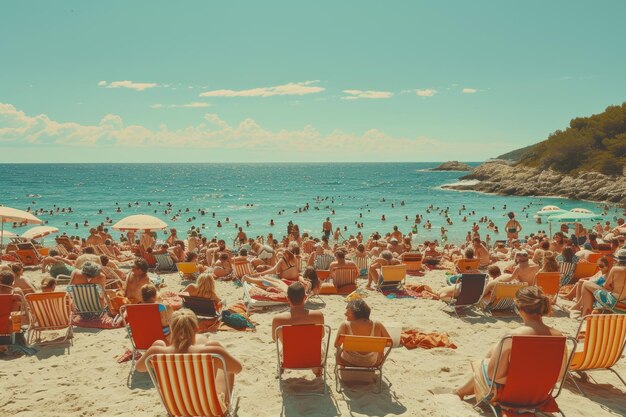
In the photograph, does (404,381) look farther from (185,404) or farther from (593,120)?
(593,120)

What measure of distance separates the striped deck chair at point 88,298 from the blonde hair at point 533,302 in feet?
21.0

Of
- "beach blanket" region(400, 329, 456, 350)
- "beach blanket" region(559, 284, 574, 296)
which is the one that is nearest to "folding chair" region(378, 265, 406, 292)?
"beach blanket" region(400, 329, 456, 350)

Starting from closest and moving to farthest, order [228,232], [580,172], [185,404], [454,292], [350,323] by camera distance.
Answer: [185,404] → [350,323] → [454,292] → [228,232] → [580,172]

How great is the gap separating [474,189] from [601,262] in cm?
6832

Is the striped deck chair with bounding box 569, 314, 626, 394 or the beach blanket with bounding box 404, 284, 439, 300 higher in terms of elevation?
the striped deck chair with bounding box 569, 314, 626, 394

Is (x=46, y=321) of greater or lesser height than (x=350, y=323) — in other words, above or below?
below

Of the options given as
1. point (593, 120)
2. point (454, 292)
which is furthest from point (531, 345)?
point (593, 120)

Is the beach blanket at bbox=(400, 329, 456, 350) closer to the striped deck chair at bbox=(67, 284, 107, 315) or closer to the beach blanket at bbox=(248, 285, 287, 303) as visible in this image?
the beach blanket at bbox=(248, 285, 287, 303)

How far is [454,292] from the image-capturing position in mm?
7957

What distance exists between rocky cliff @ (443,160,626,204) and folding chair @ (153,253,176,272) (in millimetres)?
47921

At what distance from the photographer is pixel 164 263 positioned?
1295cm

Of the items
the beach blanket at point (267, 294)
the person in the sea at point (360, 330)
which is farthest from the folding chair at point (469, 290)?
the person in the sea at point (360, 330)

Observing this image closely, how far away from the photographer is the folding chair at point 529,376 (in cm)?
366

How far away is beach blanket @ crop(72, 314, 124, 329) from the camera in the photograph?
23.3ft
